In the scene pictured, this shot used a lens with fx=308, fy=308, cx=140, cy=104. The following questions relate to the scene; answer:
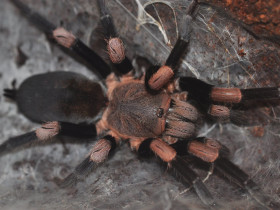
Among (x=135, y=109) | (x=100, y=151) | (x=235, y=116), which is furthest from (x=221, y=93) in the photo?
(x=100, y=151)

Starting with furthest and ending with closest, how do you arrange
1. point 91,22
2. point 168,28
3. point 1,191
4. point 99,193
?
point 91,22
point 1,191
point 168,28
point 99,193

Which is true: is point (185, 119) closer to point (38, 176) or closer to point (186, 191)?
point (186, 191)

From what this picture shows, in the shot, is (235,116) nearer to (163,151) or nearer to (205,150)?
(205,150)

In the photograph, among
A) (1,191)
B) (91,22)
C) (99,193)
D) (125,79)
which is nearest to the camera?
(99,193)

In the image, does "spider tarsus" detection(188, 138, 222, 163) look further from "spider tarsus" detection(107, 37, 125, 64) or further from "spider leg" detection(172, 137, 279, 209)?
"spider tarsus" detection(107, 37, 125, 64)

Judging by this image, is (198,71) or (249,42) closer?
(249,42)

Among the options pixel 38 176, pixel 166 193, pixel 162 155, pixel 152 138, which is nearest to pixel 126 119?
pixel 152 138
